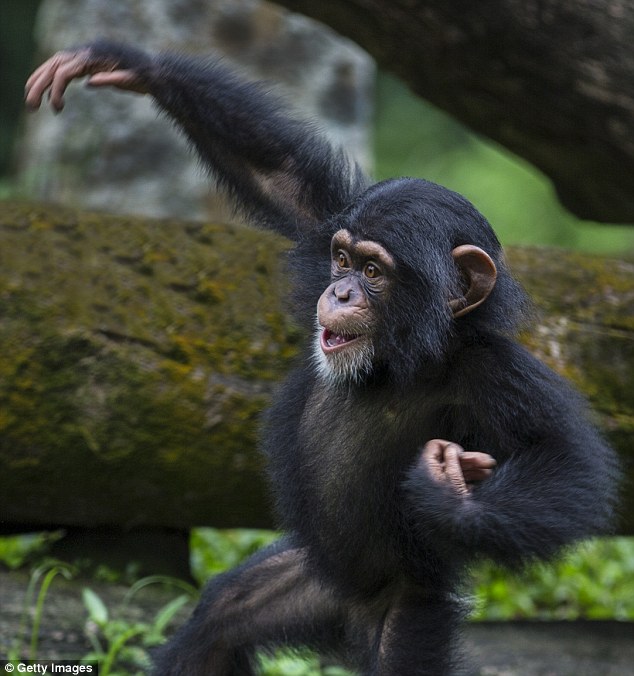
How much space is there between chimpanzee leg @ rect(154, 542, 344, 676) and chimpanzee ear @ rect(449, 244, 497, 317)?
127 centimetres

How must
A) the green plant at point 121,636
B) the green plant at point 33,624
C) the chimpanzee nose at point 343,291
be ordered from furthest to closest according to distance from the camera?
1. the green plant at point 121,636
2. the green plant at point 33,624
3. the chimpanzee nose at point 343,291

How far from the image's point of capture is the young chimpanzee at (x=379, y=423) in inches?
135

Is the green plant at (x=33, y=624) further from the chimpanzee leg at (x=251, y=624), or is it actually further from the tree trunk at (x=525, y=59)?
the tree trunk at (x=525, y=59)

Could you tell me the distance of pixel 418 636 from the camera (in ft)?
12.5

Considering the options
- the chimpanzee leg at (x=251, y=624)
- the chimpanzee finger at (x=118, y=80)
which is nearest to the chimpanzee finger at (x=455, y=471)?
the chimpanzee leg at (x=251, y=624)

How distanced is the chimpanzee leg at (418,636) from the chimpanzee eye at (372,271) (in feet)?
3.94

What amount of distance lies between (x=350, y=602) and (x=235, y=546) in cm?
294

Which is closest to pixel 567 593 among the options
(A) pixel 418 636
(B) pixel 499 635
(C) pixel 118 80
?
(B) pixel 499 635

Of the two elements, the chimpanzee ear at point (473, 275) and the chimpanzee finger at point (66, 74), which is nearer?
the chimpanzee ear at point (473, 275)

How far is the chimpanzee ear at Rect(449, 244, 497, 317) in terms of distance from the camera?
12.2 ft

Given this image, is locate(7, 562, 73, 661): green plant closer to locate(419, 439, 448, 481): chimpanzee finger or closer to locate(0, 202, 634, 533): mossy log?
locate(0, 202, 634, 533): mossy log

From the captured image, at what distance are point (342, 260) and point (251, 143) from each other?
894 mm

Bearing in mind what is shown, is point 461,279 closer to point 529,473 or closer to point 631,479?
point 529,473

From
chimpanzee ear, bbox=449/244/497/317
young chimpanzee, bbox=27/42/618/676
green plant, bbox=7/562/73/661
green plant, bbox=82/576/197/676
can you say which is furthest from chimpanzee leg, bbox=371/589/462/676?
green plant, bbox=7/562/73/661
